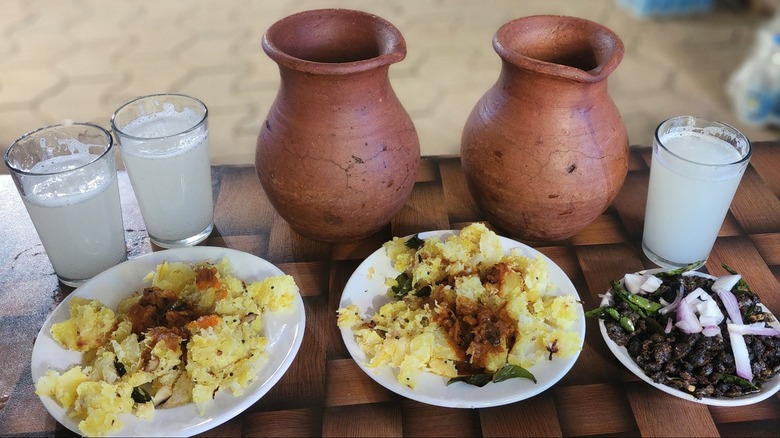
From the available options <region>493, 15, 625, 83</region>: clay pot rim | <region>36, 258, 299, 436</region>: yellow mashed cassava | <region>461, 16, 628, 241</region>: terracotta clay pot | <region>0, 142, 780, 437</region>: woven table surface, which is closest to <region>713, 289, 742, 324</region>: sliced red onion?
<region>0, 142, 780, 437</region>: woven table surface

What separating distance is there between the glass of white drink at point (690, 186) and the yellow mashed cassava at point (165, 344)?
0.60 meters

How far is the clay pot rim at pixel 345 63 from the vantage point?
94cm

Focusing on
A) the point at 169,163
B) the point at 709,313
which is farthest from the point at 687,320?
the point at 169,163

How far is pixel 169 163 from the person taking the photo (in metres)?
1.07

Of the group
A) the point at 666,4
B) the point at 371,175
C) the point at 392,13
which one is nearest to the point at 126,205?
the point at 371,175

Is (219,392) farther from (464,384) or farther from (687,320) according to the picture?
(687,320)

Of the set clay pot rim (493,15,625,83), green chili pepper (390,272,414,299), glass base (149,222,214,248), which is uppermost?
clay pot rim (493,15,625,83)

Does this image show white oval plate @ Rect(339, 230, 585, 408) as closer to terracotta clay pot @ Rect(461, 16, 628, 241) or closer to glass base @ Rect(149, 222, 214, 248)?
terracotta clay pot @ Rect(461, 16, 628, 241)

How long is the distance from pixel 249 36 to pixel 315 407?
110 inches

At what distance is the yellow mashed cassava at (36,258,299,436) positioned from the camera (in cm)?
82

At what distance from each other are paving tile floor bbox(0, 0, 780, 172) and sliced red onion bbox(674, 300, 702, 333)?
1661 mm

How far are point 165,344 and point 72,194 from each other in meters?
0.30

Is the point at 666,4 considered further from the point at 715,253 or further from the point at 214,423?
the point at 214,423

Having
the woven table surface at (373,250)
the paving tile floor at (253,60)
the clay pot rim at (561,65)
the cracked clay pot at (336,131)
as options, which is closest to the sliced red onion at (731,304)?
the woven table surface at (373,250)
